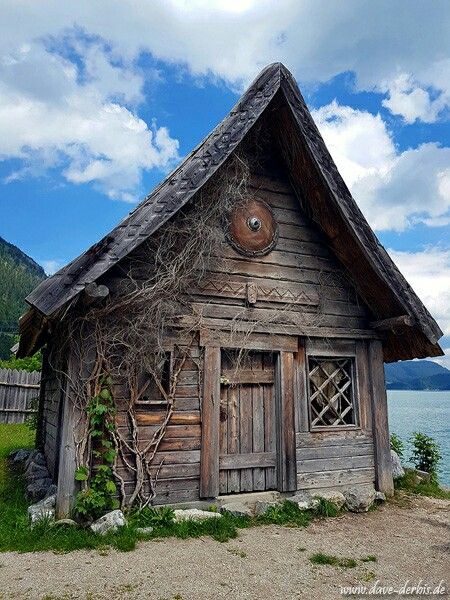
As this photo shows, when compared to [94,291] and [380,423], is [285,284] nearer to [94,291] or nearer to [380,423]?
[380,423]

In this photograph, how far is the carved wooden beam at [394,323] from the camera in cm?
719

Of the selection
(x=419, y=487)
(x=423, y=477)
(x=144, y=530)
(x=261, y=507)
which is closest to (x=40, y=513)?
(x=144, y=530)

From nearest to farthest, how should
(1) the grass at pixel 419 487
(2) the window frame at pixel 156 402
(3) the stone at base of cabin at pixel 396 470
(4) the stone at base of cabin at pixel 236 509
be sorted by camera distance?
(4) the stone at base of cabin at pixel 236 509, (2) the window frame at pixel 156 402, (1) the grass at pixel 419 487, (3) the stone at base of cabin at pixel 396 470

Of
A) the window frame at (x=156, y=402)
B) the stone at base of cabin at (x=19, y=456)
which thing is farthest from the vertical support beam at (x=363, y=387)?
the stone at base of cabin at (x=19, y=456)

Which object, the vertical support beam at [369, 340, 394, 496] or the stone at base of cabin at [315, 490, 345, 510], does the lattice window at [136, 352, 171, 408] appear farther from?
the vertical support beam at [369, 340, 394, 496]

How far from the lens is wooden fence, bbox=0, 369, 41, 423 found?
17656 mm

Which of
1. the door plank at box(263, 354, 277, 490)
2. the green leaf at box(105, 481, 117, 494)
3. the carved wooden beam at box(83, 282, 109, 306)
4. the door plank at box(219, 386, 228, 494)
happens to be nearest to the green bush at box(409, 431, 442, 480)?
the door plank at box(263, 354, 277, 490)

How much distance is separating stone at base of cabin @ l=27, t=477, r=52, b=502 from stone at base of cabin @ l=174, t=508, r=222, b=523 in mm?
2201

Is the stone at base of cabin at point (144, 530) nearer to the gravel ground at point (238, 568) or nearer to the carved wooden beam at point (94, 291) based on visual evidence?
the gravel ground at point (238, 568)

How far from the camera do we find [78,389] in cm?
580

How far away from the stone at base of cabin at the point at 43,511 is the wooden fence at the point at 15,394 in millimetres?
13204

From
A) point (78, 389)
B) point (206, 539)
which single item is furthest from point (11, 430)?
point (206, 539)

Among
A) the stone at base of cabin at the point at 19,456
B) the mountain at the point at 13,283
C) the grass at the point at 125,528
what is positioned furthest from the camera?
the mountain at the point at 13,283

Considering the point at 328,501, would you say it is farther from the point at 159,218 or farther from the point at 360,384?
the point at 159,218
